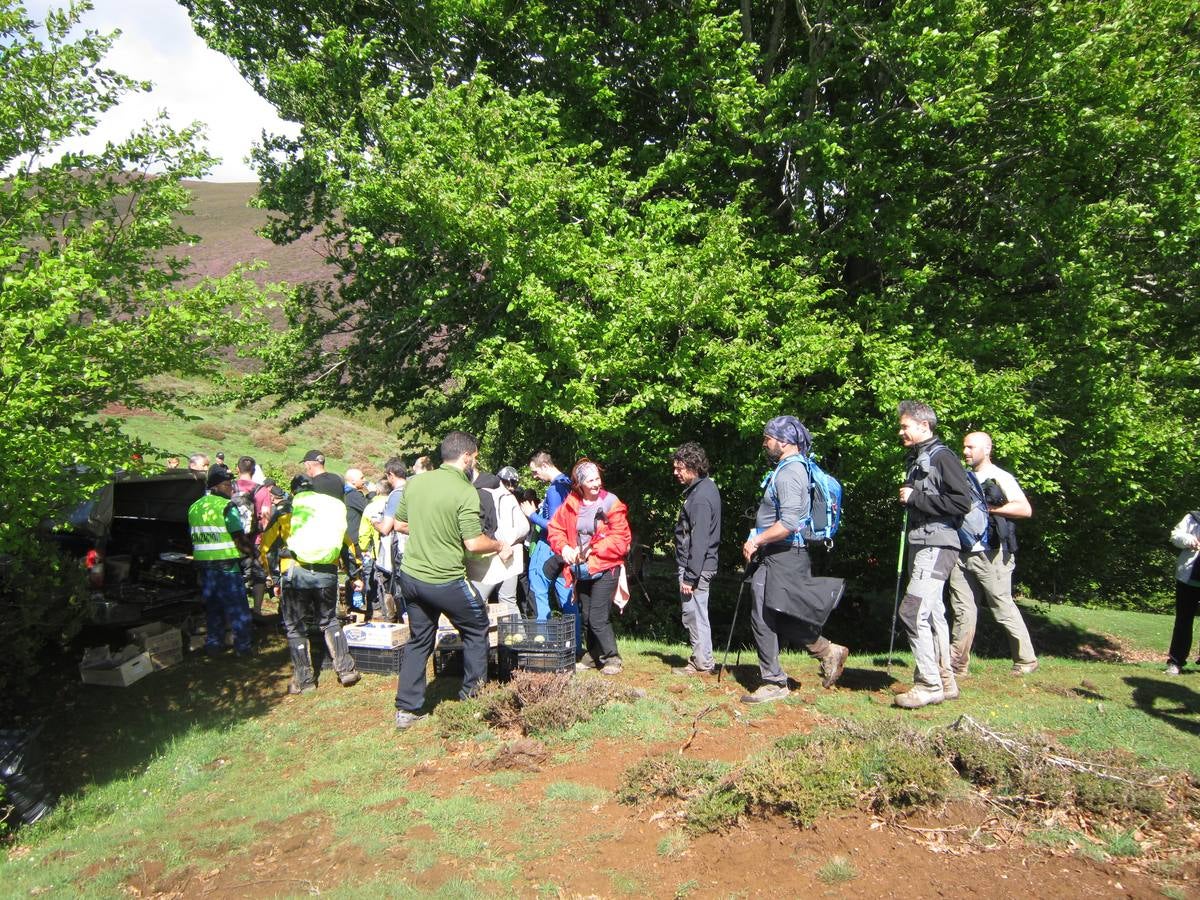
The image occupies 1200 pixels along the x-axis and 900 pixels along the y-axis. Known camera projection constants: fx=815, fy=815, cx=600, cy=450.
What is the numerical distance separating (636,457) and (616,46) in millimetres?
6493

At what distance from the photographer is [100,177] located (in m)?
7.00

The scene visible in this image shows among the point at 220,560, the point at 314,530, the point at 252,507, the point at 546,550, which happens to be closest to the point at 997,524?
the point at 546,550

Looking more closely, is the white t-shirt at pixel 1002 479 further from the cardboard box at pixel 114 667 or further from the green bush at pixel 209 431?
the green bush at pixel 209 431

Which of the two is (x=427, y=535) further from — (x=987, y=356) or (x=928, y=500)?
(x=987, y=356)

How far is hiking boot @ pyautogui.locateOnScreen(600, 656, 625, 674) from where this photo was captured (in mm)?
7231

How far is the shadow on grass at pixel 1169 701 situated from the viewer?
5.85 m

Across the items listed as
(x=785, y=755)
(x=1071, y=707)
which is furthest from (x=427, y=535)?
(x=1071, y=707)

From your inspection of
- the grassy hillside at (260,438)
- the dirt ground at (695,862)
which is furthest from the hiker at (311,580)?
the grassy hillside at (260,438)

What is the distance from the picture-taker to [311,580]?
7.41 m

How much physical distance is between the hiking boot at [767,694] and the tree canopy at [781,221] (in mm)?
4008

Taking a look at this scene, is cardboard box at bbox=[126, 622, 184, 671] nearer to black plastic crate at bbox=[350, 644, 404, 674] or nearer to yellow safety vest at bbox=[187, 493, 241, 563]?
yellow safety vest at bbox=[187, 493, 241, 563]

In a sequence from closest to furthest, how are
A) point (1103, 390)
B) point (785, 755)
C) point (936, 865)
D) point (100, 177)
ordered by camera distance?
point (936, 865) < point (785, 755) < point (100, 177) < point (1103, 390)

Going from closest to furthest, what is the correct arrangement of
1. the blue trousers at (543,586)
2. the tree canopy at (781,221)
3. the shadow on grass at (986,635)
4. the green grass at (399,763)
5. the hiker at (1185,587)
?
the green grass at (399,763)
the hiker at (1185,587)
the blue trousers at (543,586)
the tree canopy at (781,221)
the shadow on grass at (986,635)

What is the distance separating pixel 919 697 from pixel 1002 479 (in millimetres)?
2023
